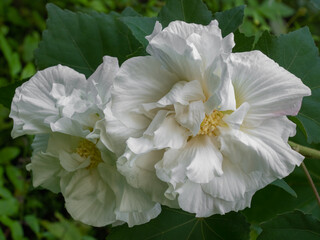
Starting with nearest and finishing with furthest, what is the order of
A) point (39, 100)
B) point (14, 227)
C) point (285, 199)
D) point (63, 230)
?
point (39, 100) → point (285, 199) → point (14, 227) → point (63, 230)

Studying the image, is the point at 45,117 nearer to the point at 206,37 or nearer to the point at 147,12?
the point at 206,37

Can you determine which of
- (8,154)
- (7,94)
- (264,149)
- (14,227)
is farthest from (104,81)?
(8,154)

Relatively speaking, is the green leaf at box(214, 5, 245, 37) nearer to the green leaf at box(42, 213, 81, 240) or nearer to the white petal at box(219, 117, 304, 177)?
the white petal at box(219, 117, 304, 177)

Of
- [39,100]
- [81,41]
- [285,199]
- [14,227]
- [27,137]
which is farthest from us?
[27,137]

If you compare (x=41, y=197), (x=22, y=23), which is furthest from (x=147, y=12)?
(x=41, y=197)

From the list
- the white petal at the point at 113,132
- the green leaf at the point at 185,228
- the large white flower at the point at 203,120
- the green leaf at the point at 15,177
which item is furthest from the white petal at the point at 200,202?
the green leaf at the point at 15,177

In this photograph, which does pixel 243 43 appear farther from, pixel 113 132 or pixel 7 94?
pixel 7 94
